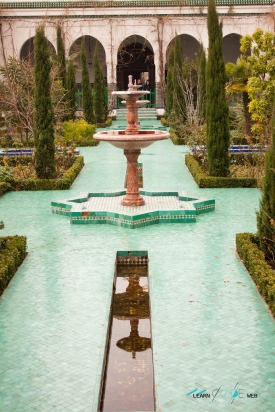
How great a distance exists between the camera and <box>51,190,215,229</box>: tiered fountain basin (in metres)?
9.05

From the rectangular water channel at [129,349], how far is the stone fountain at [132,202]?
6.19 feet

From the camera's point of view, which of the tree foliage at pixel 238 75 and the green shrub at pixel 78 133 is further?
the green shrub at pixel 78 133

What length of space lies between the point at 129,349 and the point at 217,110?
313 inches

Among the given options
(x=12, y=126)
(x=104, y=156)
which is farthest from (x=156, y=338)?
(x=12, y=126)

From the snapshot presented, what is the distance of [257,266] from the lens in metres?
6.34

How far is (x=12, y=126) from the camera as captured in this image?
59.1 ft

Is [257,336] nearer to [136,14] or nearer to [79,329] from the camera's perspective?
[79,329]

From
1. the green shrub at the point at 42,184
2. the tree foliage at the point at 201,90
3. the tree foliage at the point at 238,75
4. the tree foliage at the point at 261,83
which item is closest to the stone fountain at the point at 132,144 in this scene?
the green shrub at the point at 42,184

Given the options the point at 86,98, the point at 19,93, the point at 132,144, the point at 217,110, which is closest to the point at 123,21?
the point at 86,98

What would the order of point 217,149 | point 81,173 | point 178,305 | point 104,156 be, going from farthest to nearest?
point 104,156, point 81,173, point 217,149, point 178,305

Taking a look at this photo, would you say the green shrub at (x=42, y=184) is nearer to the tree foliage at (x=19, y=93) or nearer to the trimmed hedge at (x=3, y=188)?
the trimmed hedge at (x=3, y=188)

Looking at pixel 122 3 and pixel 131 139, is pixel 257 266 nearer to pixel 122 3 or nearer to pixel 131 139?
pixel 131 139

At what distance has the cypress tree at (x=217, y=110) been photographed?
484 inches

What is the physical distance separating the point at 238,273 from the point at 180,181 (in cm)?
590
